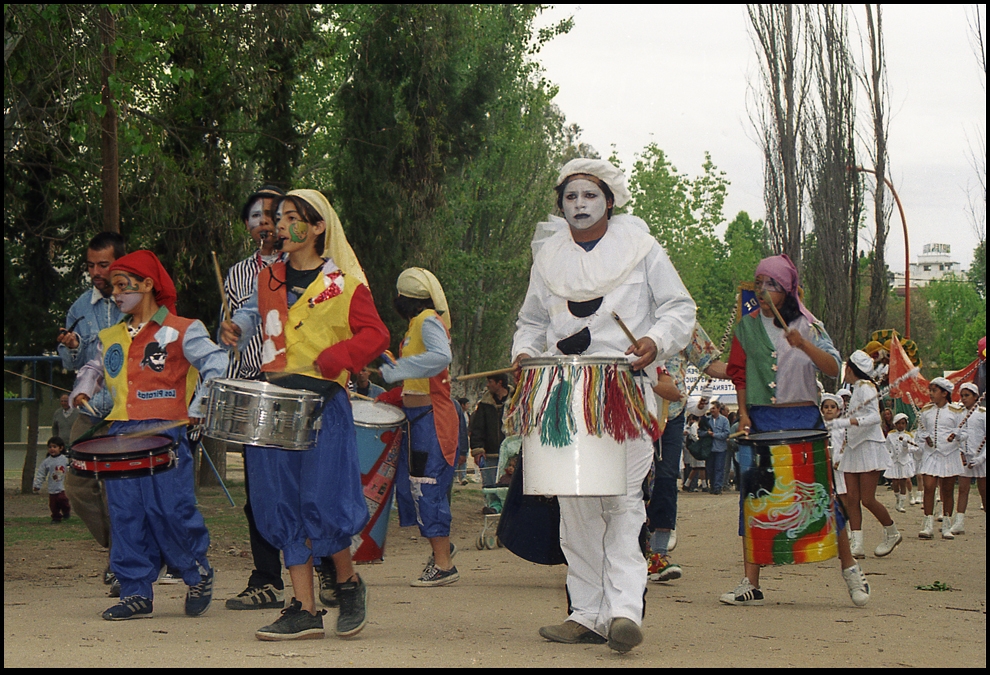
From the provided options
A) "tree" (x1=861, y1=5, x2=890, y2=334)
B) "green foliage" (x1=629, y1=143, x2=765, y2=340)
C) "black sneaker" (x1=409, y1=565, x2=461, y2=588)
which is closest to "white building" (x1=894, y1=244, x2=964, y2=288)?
"green foliage" (x1=629, y1=143, x2=765, y2=340)

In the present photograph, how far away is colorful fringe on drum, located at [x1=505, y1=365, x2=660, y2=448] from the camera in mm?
5578

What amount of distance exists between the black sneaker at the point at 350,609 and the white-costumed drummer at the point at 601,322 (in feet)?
2.83

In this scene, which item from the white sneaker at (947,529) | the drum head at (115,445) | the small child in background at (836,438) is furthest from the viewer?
the white sneaker at (947,529)

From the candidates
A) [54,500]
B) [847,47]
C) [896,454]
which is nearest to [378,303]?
[54,500]

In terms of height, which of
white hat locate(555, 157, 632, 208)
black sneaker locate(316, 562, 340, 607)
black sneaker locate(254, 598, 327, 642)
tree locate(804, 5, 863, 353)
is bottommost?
black sneaker locate(254, 598, 327, 642)

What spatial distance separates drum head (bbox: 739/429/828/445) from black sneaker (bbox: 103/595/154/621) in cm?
356

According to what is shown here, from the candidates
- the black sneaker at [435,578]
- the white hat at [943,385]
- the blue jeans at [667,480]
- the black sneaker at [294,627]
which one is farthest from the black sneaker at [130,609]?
the white hat at [943,385]

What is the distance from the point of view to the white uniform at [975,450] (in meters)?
14.0

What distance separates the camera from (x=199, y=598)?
22.5ft

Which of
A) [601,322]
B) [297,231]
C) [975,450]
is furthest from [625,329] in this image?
[975,450]

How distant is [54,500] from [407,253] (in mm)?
7620

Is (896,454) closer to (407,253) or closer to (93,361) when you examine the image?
(407,253)

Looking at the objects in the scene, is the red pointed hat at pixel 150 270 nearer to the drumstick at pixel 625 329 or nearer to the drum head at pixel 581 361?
the drum head at pixel 581 361

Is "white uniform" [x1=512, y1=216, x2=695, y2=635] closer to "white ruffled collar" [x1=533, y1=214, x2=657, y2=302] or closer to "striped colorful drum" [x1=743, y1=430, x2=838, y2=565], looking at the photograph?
"white ruffled collar" [x1=533, y1=214, x2=657, y2=302]
